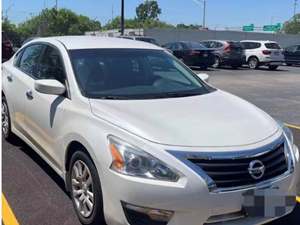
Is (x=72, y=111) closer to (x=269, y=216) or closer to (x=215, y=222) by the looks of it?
(x=215, y=222)

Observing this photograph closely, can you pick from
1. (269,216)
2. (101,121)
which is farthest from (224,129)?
(101,121)

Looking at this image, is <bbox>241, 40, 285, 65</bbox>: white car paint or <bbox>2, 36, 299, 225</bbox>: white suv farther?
<bbox>241, 40, 285, 65</bbox>: white car paint

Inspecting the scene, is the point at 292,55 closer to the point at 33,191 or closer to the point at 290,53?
the point at 290,53

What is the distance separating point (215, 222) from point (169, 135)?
27.4 inches

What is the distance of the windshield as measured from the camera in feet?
14.3

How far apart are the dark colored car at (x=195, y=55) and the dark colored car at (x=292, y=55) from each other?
25.8 ft

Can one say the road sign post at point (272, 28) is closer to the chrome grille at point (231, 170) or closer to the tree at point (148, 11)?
the tree at point (148, 11)

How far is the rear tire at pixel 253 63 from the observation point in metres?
25.6

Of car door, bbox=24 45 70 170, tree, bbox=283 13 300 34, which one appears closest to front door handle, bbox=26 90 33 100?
car door, bbox=24 45 70 170

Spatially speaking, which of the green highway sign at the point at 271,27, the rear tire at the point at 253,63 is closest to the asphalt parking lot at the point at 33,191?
the rear tire at the point at 253,63

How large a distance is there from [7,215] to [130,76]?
1.73m

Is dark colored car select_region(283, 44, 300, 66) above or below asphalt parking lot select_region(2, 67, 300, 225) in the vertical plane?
below

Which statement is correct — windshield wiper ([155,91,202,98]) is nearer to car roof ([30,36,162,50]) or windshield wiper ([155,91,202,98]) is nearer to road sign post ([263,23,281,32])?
car roof ([30,36,162,50])

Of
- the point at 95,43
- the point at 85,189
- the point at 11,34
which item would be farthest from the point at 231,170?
the point at 11,34
